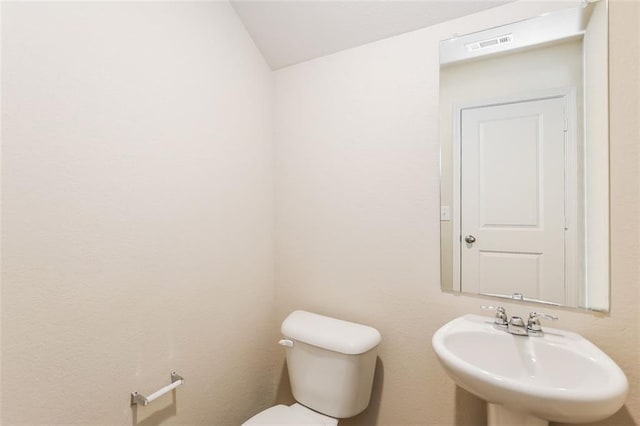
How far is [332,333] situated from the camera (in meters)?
1.37

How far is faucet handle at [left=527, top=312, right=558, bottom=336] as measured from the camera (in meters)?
1.10

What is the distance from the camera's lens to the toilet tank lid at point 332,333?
1.29 metres

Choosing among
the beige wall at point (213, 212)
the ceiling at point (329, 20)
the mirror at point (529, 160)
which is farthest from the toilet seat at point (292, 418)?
the ceiling at point (329, 20)

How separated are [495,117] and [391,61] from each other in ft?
1.65

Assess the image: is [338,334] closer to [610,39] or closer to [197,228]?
[197,228]

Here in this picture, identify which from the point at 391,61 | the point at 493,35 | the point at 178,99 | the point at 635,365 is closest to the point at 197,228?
the point at 178,99

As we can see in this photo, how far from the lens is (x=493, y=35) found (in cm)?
123

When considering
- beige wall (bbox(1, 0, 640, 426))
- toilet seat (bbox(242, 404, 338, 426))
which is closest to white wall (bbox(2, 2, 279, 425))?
beige wall (bbox(1, 0, 640, 426))

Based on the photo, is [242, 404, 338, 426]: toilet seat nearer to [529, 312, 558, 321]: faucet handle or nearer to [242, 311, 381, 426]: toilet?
[242, 311, 381, 426]: toilet

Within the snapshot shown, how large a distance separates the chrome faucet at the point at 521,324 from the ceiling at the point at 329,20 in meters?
1.16

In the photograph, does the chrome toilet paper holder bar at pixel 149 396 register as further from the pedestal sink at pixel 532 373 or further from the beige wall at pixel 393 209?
the pedestal sink at pixel 532 373

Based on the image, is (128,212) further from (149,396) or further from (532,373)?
(532,373)

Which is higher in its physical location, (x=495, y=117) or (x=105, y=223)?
(x=495, y=117)

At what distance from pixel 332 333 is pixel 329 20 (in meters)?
1.39
